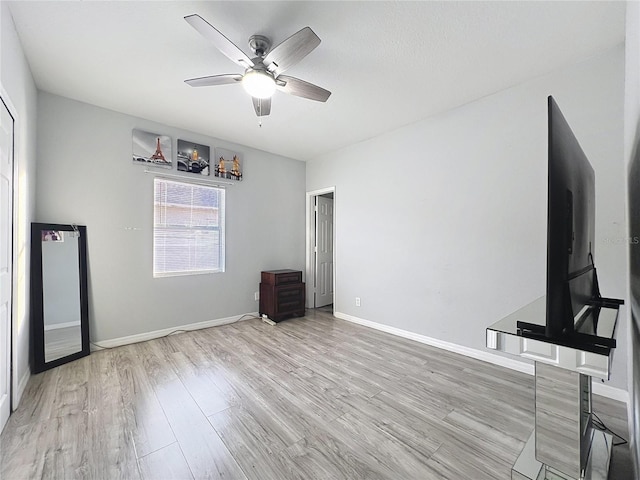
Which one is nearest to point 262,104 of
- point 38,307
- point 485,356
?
point 38,307

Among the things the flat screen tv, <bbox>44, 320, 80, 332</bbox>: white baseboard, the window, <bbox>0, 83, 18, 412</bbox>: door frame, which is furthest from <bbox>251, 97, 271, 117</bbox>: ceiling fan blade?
<bbox>44, 320, 80, 332</bbox>: white baseboard

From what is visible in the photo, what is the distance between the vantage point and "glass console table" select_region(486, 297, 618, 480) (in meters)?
0.87

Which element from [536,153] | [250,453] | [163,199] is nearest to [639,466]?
[250,453]

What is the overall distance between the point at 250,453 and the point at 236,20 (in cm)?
271

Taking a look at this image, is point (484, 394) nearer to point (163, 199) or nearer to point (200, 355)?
point (200, 355)

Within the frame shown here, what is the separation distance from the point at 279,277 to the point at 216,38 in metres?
2.98

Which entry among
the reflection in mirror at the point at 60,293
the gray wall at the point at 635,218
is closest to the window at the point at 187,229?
the reflection in mirror at the point at 60,293

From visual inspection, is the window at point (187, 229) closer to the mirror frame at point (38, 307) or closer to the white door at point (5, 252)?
the mirror frame at point (38, 307)

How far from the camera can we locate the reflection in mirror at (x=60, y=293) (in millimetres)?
2492

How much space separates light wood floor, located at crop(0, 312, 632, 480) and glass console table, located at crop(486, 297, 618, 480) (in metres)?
0.24

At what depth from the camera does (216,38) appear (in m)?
1.60

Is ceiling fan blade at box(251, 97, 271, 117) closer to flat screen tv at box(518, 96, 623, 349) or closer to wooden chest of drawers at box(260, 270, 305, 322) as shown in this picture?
flat screen tv at box(518, 96, 623, 349)

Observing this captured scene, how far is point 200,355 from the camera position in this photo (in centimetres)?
279

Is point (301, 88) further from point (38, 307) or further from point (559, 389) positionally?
point (38, 307)
